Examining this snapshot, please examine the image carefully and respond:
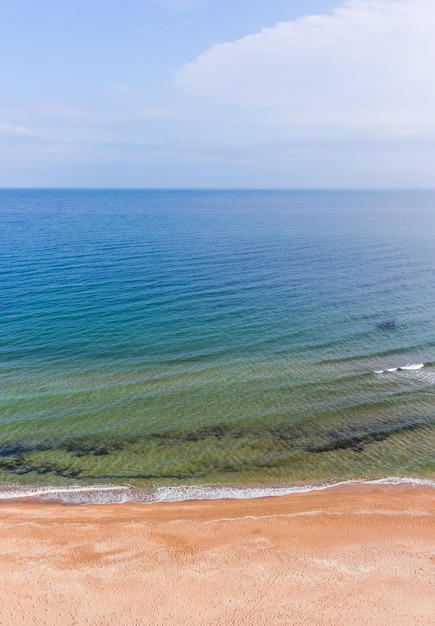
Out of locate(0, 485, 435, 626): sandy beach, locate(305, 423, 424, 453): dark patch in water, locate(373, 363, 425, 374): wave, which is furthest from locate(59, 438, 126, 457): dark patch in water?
locate(373, 363, 425, 374): wave

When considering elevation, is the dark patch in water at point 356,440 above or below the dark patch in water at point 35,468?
above

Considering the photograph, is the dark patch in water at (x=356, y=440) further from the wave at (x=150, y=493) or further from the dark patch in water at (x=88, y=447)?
the dark patch in water at (x=88, y=447)

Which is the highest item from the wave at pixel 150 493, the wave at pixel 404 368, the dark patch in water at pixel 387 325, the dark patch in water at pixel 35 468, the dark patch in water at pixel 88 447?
the dark patch in water at pixel 387 325

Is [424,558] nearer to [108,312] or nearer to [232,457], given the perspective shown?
[232,457]

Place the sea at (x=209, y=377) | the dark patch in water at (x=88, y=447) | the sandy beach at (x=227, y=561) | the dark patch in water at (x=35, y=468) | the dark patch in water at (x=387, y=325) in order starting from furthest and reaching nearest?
the dark patch in water at (x=387, y=325) → the dark patch in water at (x=88, y=447) → the sea at (x=209, y=377) → the dark patch in water at (x=35, y=468) → the sandy beach at (x=227, y=561)

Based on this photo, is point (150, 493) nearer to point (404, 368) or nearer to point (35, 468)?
point (35, 468)

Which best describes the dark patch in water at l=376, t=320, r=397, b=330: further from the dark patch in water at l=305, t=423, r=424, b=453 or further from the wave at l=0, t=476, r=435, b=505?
the wave at l=0, t=476, r=435, b=505

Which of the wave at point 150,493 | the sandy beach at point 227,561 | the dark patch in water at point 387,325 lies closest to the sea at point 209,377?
the wave at point 150,493
